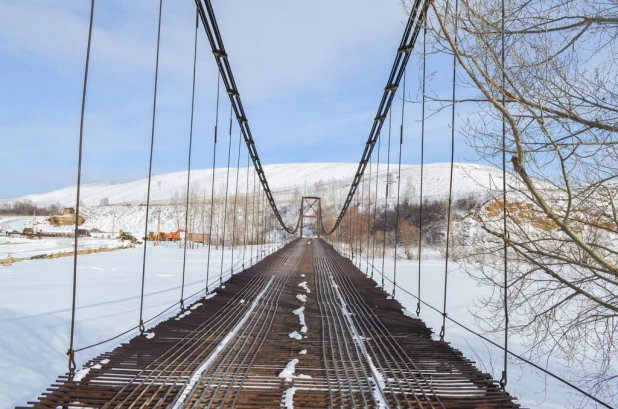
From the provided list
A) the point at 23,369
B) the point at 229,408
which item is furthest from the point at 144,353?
the point at 23,369

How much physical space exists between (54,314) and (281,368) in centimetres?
544

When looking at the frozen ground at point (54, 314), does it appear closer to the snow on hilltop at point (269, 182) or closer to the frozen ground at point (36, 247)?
the frozen ground at point (36, 247)

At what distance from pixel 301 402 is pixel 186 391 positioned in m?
0.71

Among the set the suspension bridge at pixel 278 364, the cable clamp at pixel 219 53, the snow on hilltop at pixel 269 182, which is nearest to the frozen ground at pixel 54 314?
the suspension bridge at pixel 278 364

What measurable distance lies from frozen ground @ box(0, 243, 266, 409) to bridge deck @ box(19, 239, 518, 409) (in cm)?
151

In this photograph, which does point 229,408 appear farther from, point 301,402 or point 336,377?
point 336,377

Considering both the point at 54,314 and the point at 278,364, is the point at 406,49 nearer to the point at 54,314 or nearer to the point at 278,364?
the point at 278,364

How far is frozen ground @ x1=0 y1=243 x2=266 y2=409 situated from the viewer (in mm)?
4816

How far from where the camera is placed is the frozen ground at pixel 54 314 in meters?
4.82

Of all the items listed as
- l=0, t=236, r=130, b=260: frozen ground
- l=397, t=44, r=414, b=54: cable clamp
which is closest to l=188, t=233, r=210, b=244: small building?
l=0, t=236, r=130, b=260: frozen ground

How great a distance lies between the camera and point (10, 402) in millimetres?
4121

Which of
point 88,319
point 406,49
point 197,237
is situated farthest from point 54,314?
point 197,237

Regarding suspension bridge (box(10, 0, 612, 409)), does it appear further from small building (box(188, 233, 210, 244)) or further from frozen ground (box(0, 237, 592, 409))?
small building (box(188, 233, 210, 244))

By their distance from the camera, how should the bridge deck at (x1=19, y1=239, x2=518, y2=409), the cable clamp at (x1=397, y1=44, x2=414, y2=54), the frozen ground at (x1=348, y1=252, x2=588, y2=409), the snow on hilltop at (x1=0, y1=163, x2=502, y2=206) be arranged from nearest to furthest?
the bridge deck at (x1=19, y1=239, x2=518, y2=409), the frozen ground at (x1=348, y1=252, x2=588, y2=409), the cable clamp at (x1=397, y1=44, x2=414, y2=54), the snow on hilltop at (x1=0, y1=163, x2=502, y2=206)
